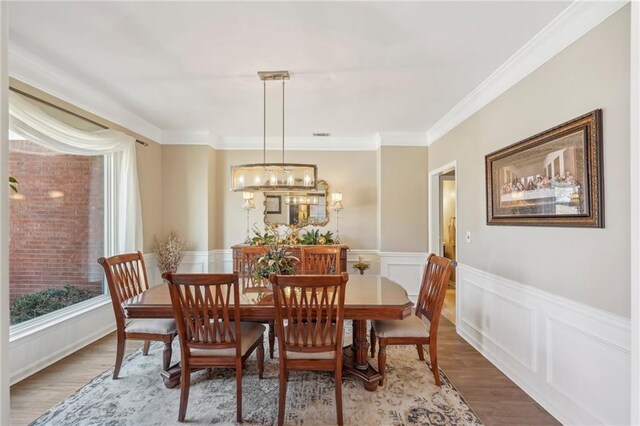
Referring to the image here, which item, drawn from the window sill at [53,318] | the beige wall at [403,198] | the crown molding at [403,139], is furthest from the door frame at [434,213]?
the window sill at [53,318]

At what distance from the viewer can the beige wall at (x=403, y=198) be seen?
15.3ft

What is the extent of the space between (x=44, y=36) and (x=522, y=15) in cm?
336

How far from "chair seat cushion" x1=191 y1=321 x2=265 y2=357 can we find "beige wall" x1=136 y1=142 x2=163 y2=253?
2.61m

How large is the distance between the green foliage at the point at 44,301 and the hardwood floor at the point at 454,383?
51cm

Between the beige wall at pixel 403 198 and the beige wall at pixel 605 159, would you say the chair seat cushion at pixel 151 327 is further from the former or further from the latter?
the beige wall at pixel 403 198

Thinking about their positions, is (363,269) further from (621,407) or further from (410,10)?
(410,10)

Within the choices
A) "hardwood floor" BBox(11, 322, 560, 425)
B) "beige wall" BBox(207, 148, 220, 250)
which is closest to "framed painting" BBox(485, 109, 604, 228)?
"hardwood floor" BBox(11, 322, 560, 425)

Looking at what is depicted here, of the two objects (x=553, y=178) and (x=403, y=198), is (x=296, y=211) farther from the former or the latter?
(x=553, y=178)

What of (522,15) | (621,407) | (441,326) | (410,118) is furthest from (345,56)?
(441,326)

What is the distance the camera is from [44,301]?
278 cm

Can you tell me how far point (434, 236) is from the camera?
4523mm

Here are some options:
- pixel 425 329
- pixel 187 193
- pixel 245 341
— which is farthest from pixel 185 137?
pixel 425 329

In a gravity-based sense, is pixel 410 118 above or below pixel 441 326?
A: above

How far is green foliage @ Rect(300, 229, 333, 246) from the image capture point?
462 cm
